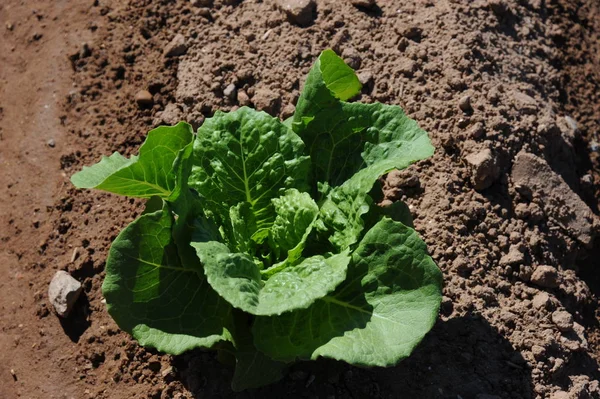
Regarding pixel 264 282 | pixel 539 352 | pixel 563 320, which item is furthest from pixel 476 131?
pixel 264 282

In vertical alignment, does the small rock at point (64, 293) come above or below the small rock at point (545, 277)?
below

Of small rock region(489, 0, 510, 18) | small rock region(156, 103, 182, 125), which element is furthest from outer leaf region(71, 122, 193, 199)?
small rock region(489, 0, 510, 18)

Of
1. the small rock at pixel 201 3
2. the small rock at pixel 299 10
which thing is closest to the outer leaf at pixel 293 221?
the small rock at pixel 299 10

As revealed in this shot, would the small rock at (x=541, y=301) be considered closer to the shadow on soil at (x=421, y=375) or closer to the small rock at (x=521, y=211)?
the shadow on soil at (x=421, y=375)

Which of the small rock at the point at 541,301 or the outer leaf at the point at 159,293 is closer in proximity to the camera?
the outer leaf at the point at 159,293

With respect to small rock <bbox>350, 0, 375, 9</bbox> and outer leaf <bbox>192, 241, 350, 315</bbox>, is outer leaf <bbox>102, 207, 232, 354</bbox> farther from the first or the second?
small rock <bbox>350, 0, 375, 9</bbox>

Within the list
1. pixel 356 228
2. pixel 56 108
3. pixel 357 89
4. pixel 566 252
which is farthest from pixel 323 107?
pixel 56 108

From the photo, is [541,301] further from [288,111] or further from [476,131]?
[288,111]
